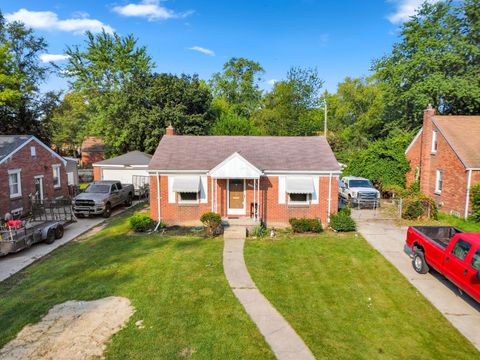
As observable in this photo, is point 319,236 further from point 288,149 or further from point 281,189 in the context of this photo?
point 288,149

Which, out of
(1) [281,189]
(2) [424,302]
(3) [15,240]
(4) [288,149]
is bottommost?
(2) [424,302]

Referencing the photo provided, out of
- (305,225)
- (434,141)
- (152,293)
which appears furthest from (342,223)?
(434,141)

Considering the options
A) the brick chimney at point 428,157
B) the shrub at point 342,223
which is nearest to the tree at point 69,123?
the shrub at point 342,223

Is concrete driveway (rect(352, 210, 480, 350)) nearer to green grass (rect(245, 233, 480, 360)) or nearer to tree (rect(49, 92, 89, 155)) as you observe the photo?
green grass (rect(245, 233, 480, 360))

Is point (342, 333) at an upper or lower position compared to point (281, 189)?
lower

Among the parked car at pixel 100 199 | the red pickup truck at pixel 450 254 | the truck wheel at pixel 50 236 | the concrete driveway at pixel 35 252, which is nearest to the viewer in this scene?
the red pickup truck at pixel 450 254

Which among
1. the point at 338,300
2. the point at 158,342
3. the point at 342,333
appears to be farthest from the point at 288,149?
the point at 158,342

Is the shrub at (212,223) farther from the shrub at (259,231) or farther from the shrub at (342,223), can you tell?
the shrub at (342,223)

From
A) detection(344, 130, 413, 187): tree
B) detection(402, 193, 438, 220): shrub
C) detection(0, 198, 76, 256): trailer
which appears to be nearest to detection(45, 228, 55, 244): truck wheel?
detection(0, 198, 76, 256): trailer
